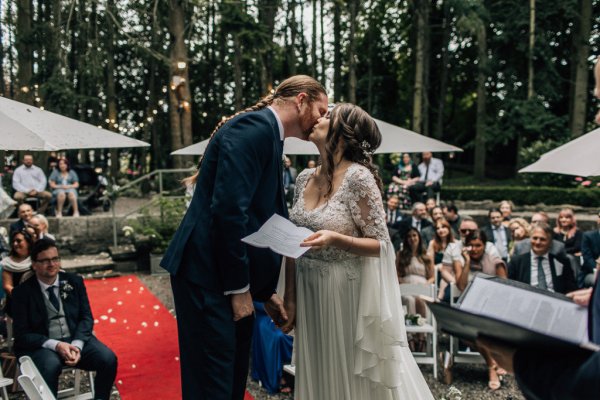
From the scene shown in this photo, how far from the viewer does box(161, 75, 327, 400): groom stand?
241 cm

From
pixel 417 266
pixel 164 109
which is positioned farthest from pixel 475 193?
pixel 164 109

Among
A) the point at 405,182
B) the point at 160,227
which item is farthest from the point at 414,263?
the point at 405,182

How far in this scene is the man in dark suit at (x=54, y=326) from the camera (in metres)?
4.27

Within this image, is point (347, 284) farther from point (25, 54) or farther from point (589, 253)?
point (25, 54)

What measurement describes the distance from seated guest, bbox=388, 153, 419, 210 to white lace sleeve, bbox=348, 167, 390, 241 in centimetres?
1037

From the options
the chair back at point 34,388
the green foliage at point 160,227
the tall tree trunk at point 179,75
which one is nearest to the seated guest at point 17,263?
the chair back at point 34,388

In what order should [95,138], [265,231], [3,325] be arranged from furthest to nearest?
[3,325] < [95,138] < [265,231]

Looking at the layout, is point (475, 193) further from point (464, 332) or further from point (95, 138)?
point (464, 332)

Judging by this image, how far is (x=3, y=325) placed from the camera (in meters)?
5.39

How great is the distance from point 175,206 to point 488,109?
19.8 meters

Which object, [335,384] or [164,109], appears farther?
[164,109]

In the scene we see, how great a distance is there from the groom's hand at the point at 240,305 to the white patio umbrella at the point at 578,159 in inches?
115

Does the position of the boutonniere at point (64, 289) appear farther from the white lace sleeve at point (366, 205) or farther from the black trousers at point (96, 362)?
the white lace sleeve at point (366, 205)

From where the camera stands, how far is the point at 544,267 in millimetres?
5727
